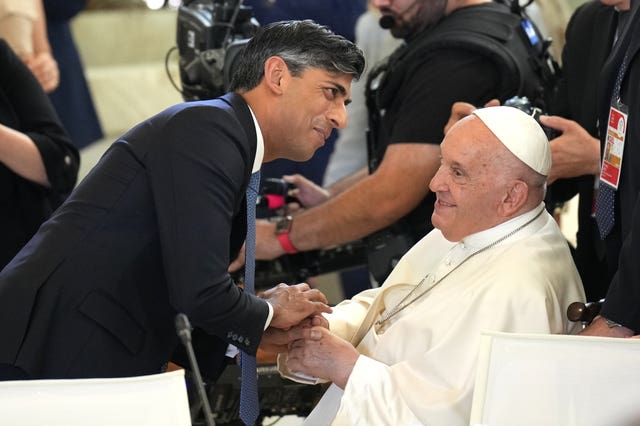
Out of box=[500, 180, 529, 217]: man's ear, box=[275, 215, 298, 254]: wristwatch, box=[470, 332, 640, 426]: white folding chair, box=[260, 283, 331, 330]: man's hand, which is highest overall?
box=[500, 180, 529, 217]: man's ear

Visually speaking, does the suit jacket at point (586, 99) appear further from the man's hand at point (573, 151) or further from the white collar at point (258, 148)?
the white collar at point (258, 148)

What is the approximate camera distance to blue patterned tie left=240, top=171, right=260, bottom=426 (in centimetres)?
276

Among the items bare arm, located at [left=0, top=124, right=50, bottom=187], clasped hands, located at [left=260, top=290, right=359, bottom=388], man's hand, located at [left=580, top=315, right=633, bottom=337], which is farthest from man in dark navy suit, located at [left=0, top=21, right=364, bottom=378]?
bare arm, located at [left=0, top=124, right=50, bottom=187]

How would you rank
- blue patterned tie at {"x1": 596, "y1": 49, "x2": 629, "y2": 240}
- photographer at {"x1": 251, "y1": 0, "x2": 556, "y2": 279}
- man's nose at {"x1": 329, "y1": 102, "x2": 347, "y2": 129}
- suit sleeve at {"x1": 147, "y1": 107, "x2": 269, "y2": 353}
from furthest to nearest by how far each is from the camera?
photographer at {"x1": 251, "y1": 0, "x2": 556, "y2": 279} → blue patterned tie at {"x1": 596, "y1": 49, "x2": 629, "y2": 240} → man's nose at {"x1": 329, "y1": 102, "x2": 347, "y2": 129} → suit sleeve at {"x1": 147, "y1": 107, "x2": 269, "y2": 353}

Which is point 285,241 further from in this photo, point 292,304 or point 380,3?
point 292,304

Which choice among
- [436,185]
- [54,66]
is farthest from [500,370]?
[54,66]

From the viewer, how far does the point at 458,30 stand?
12.4ft

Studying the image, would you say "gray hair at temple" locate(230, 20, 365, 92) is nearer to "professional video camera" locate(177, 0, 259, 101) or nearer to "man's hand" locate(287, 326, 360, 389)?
"man's hand" locate(287, 326, 360, 389)

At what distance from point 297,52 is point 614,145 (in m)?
0.88

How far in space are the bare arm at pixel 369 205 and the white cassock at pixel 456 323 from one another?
0.76 m

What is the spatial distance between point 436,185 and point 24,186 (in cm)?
177

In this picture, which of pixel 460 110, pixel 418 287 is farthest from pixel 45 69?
pixel 418 287

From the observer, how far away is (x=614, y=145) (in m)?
2.99

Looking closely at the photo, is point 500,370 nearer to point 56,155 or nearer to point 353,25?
point 56,155
